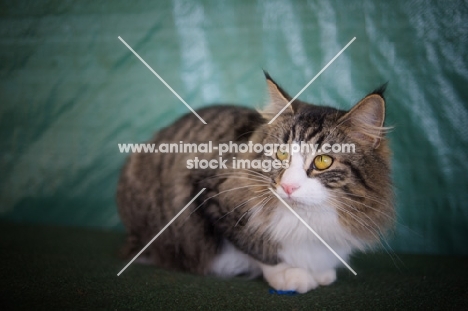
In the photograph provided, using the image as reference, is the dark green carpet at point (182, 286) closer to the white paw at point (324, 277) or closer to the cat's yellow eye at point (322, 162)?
the white paw at point (324, 277)

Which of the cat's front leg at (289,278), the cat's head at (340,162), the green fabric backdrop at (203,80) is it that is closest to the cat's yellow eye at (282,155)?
the cat's head at (340,162)

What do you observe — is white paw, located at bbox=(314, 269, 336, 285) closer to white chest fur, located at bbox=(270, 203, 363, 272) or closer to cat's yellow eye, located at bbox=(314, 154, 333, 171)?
white chest fur, located at bbox=(270, 203, 363, 272)

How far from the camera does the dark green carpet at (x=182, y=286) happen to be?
1.26 metres

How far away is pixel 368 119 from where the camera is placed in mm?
1401

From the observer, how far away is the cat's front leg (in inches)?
56.1

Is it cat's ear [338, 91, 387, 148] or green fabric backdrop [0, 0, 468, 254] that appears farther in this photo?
green fabric backdrop [0, 0, 468, 254]

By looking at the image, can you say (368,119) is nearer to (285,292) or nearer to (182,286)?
(285,292)

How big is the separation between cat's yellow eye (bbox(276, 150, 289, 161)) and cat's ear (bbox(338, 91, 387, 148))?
0.20 metres

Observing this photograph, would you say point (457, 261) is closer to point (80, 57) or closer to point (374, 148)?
point (374, 148)

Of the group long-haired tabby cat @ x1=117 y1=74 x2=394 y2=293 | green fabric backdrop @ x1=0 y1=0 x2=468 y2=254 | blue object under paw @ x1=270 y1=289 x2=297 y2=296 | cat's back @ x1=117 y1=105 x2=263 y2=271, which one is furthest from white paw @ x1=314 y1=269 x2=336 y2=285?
green fabric backdrop @ x1=0 y1=0 x2=468 y2=254

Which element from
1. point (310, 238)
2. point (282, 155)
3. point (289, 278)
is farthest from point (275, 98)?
point (289, 278)

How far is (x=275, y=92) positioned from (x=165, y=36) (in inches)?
32.6

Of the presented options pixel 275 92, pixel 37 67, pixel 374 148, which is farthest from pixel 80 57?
pixel 374 148

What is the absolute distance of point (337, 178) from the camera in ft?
4.48
